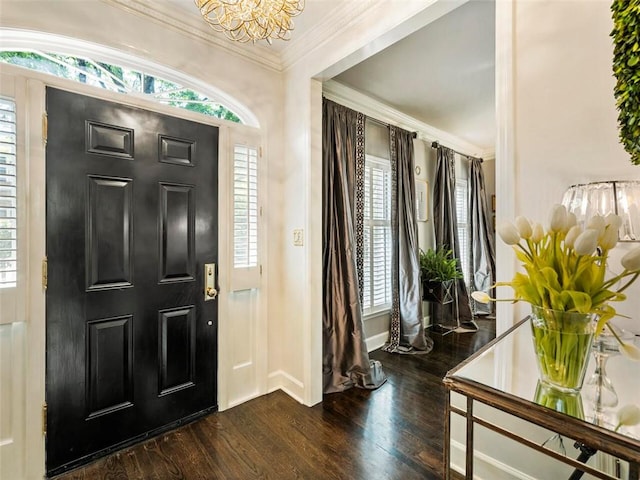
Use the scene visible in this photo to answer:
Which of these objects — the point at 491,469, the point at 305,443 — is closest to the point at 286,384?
the point at 305,443

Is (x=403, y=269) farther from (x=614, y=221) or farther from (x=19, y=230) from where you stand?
(x=19, y=230)

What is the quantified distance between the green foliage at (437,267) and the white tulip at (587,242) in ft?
10.8

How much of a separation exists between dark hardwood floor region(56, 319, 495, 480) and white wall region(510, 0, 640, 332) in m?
1.44

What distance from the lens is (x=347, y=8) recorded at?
1969 millimetres

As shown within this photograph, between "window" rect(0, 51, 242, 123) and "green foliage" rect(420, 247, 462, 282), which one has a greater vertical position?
"window" rect(0, 51, 242, 123)

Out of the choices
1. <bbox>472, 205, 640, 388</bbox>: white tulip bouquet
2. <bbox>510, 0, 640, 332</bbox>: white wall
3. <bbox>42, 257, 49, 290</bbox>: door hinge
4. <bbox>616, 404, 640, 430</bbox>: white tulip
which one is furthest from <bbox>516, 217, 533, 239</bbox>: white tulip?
<bbox>42, 257, 49, 290</bbox>: door hinge

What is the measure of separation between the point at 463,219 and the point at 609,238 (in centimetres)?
454

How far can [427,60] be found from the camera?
101 inches

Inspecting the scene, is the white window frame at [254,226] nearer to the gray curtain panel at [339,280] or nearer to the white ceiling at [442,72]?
the gray curtain panel at [339,280]

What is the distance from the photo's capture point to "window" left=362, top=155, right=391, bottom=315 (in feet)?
11.2

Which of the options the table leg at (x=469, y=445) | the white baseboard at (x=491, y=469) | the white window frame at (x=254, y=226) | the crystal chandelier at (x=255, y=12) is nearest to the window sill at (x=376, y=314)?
the white window frame at (x=254, y=226)

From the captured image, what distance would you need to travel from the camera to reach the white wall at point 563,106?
112 cm

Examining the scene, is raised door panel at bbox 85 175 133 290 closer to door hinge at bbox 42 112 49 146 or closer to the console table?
door hinge at bbox 42 112 49 146

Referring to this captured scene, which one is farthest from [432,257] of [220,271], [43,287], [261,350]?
[43,287]
